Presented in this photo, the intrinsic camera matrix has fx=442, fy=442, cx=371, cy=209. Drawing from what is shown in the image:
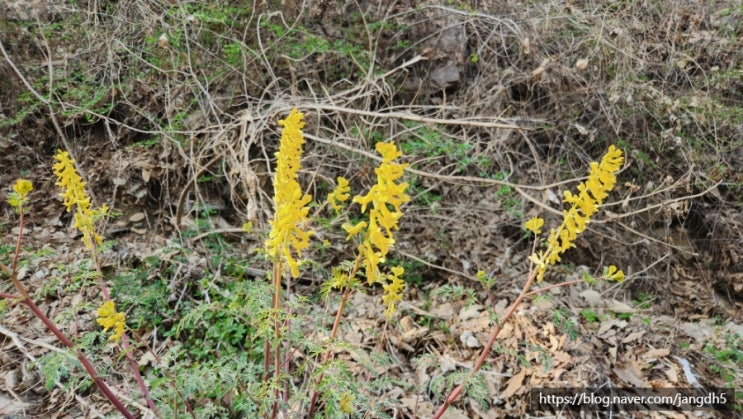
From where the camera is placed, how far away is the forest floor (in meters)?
3.18

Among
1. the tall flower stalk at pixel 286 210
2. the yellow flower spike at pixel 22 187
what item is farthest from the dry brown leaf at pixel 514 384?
the yellow flower spike at pixel 22 187

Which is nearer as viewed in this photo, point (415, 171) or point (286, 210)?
point (286, 210)

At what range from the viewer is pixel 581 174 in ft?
16.2

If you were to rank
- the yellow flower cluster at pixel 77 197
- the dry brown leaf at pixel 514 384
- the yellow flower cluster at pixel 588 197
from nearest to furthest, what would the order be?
the yellow flower cluster at pixel 588 197
the yellow flower cluster at pixel 77 197
the dry brown leaf at pixel 514 384

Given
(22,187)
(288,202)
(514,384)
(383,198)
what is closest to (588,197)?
(383,198)

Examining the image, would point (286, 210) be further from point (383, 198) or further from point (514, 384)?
point (514, 384)

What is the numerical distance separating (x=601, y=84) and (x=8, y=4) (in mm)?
6738

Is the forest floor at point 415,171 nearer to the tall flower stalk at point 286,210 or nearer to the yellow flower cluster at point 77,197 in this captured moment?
the yellow flower cluster at point 77,197

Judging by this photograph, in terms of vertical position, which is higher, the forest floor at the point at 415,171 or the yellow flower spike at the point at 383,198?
the yellow flower spike at the point at 383,198

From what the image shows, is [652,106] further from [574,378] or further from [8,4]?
[8,4]

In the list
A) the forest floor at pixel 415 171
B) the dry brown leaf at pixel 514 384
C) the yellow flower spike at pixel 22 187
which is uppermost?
the yellow flower spike at pixel 22 187

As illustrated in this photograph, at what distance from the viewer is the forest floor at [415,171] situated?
10.4ft

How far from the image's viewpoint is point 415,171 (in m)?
3.54

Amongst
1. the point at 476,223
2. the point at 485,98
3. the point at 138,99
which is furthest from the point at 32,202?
the point at 485,98
